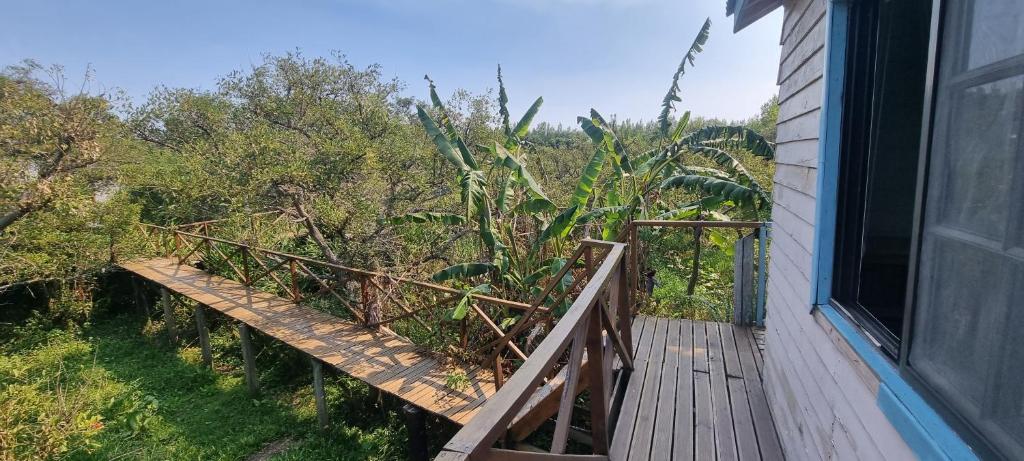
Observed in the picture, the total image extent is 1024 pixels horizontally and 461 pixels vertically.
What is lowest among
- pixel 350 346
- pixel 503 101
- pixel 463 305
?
pixel 350 346

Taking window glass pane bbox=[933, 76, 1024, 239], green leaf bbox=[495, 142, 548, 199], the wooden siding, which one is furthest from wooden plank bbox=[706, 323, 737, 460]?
green leaf bbox=[495, 142, 548, 199]

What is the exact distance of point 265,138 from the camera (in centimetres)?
705

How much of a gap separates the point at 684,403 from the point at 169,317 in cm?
1182

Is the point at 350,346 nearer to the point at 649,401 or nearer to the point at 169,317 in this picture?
the point at 649,401

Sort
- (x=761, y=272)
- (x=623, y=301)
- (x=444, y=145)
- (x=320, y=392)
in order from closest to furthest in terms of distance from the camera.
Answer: (x=623, y=301) → (x=761, y=272) → (x=444, y=145) → (x=320, y=392)

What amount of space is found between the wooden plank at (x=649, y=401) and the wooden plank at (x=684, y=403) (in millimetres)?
136

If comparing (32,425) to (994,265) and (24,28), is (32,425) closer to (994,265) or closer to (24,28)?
(994,265)

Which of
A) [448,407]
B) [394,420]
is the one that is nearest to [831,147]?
[448,407]

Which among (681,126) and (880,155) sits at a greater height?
(681,126)

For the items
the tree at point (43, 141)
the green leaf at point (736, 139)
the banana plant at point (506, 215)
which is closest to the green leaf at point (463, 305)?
the banana plant at point (506, 215)

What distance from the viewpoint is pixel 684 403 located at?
2771 mm

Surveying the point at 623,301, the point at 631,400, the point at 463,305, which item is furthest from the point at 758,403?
the point at 463,305

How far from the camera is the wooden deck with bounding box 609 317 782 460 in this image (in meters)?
2.33

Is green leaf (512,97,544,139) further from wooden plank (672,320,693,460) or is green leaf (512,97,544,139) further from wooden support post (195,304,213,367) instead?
wooden support post (195,304,213,367)
